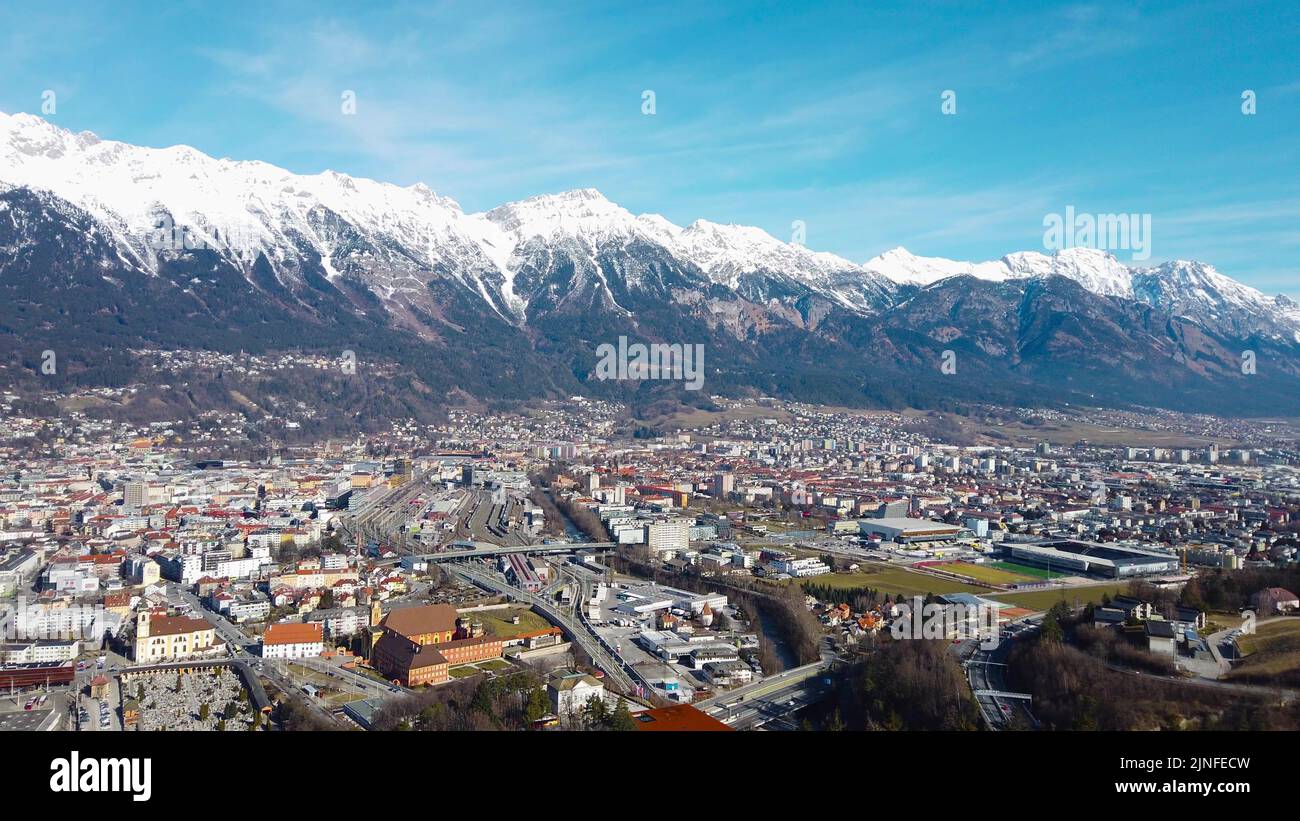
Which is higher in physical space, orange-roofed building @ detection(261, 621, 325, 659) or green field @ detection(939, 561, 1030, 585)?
orange-roofed building @ detection(261, 621, 325, 659)

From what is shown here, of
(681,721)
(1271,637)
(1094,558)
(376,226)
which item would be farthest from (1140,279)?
(681,721)

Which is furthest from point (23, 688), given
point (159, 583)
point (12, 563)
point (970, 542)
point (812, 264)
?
point (812, 264)

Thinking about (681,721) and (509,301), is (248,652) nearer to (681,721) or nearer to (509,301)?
(681,721)

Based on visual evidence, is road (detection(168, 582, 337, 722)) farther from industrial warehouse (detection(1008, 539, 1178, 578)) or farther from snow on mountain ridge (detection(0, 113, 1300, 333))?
snow on mountain ridge (detection(0, 113, 1300, 333))

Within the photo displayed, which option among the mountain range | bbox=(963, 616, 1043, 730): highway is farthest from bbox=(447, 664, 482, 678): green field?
the mountain range

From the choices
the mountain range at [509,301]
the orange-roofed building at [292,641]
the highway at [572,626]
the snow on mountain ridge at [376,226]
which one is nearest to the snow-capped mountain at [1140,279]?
the snow on mountain ridge at [376,226]
